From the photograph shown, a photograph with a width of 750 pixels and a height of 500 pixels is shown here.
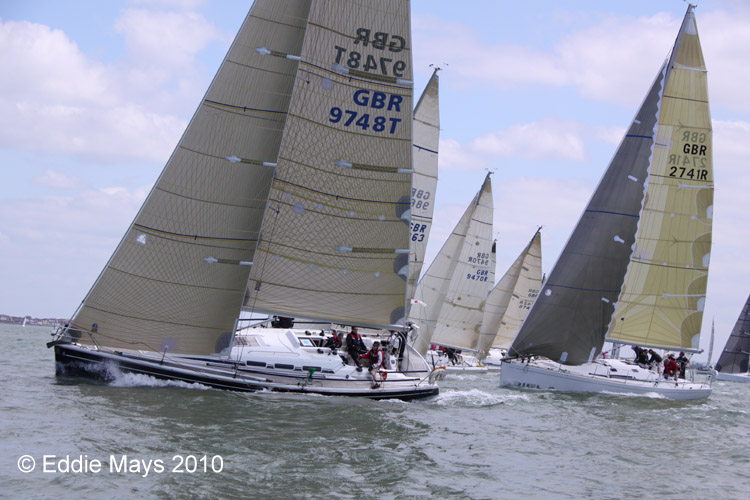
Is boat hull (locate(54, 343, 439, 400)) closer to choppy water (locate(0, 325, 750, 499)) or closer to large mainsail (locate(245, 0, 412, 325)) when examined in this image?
choppy water (locate(0, 325, 750, 499))

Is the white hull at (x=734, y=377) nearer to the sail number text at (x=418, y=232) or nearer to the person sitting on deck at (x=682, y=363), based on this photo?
the person sitting on deck at (x=682, y=363)

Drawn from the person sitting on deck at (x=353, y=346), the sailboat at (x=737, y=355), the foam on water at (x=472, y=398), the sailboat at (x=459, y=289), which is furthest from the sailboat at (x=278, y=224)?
the sailboat at (x=737, y=355)

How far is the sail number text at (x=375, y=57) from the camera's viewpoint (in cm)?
1997

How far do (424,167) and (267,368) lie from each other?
14.6m

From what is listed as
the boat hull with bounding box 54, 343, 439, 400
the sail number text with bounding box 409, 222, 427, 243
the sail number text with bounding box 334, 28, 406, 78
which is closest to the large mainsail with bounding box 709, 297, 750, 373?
the sail number text with bounding box 409, 222, 427, 243

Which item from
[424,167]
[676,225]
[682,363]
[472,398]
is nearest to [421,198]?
[424,167]

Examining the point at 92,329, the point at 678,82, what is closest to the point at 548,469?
the point at 92,329

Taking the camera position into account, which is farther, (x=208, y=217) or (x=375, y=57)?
(x=375, y=57)

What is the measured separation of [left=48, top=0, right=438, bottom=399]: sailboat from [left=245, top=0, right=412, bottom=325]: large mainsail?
3 cm

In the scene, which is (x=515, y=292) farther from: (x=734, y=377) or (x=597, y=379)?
(x=734, y=377)

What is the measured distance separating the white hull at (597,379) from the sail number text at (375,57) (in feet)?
44.4

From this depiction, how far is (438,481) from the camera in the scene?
1234cm

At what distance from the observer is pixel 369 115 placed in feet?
66.3

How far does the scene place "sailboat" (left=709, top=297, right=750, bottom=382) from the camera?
73688mm
